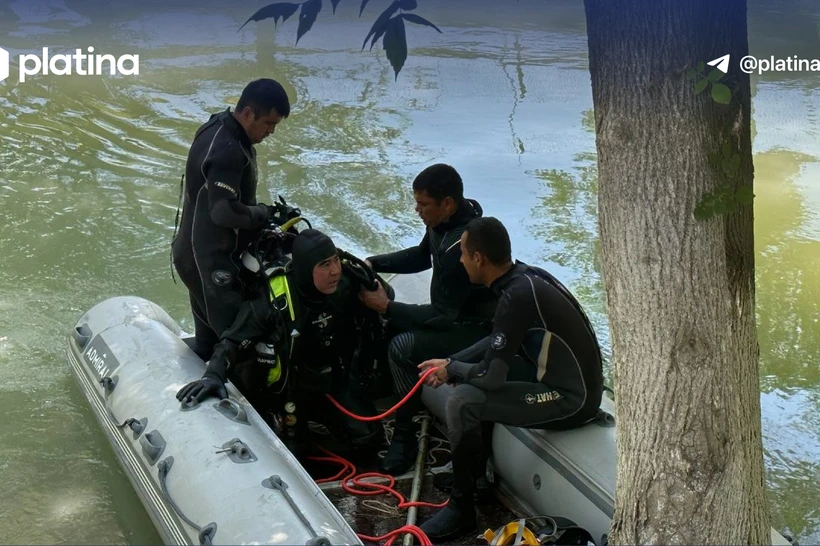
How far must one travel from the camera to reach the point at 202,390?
356 centimetres

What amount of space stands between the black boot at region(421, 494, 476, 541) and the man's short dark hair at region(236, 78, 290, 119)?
1.62m

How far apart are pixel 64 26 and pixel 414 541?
11401 millimetres

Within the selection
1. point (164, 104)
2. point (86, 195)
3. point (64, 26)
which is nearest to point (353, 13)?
point (64, 26)

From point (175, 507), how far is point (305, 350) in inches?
32.7

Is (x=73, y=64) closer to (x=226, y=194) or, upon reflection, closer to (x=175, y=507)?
(x=226, y=194)

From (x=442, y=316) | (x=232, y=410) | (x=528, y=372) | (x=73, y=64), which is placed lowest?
(x=232, y=410)

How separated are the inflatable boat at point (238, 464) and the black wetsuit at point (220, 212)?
0.35 m

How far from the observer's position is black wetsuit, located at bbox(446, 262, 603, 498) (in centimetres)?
311

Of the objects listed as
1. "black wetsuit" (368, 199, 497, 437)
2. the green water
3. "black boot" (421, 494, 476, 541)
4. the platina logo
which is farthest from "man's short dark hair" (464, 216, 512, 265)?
the platina logo

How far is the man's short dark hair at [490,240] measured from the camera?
3.13 meters

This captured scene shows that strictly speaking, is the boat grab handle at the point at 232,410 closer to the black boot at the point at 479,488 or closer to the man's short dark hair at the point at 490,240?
the black boot at the point at 479,488

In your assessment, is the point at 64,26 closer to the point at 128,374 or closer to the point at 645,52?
the point at 128,374

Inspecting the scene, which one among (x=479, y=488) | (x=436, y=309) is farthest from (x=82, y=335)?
(x=479, y=488)

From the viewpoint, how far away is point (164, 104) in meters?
9.67
